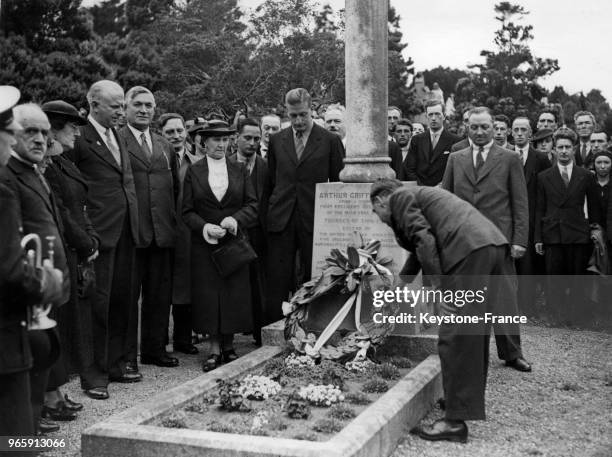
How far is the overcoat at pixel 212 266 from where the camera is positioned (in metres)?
7.29

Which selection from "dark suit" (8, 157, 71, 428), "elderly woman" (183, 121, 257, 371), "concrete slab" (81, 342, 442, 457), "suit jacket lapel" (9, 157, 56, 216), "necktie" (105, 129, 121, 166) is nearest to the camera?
"dark suit" (8, 157, 71, 428)

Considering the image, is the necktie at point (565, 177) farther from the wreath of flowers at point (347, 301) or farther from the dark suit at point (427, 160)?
the wreath of flowers at point (347, 301)

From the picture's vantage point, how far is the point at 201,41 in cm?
3569

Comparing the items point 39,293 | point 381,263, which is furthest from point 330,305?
point 39,293

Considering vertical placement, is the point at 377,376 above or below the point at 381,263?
below

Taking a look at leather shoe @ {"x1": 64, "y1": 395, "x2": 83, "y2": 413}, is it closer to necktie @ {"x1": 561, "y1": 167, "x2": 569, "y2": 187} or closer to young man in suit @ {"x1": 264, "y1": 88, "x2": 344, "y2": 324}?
young man in suit @ {"x1": 264, "y1": 88, "x2": 344, "y2": 324}

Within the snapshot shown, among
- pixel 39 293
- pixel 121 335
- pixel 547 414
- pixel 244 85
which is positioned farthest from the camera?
pixel 244 85

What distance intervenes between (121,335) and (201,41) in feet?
100

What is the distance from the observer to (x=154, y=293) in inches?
291

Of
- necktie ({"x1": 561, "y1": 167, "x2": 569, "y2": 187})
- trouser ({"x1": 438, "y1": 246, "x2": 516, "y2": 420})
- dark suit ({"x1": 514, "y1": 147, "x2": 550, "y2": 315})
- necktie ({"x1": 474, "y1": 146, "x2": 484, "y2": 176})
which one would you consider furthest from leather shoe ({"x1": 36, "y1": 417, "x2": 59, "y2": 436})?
necktie ({"x1": 561, "y1": 167, "x2": 569, "y2": 187})

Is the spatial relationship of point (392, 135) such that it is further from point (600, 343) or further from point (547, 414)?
point (547, 414)

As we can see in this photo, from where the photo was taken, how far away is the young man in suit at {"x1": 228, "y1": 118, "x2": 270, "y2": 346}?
8.20m

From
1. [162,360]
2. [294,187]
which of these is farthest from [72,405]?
[294,187]

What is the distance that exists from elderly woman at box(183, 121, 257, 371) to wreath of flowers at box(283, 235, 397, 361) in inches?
22.2
